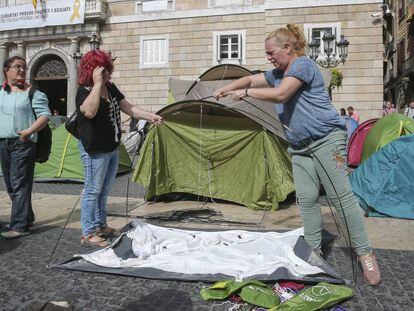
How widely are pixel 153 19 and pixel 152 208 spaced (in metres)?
16.0

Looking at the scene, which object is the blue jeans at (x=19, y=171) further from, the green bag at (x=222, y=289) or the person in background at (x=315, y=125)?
the green bag at (x=222, y=289)

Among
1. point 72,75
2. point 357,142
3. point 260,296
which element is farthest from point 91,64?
point 72,75

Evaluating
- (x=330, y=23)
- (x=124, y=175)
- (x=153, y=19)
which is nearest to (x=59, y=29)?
(x=153, y=19)

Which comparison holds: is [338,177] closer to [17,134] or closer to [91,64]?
[91,64]

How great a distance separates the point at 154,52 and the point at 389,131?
49.0 ft

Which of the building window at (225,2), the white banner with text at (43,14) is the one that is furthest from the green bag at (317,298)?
the white banner with text at (43,14)

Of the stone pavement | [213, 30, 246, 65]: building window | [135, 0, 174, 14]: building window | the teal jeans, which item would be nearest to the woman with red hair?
the stone pavement

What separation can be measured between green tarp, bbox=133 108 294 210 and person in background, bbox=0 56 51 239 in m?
2.07

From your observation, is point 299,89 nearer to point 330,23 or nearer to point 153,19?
point 330,23

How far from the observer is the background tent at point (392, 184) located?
16.6 feet

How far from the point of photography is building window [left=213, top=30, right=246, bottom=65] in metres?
18.8

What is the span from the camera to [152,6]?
20.0 metres

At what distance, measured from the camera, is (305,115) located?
3031 millimetres

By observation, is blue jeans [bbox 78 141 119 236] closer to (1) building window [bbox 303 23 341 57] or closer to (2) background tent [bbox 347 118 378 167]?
(2) background tent [bbox 347 118 378 167]
